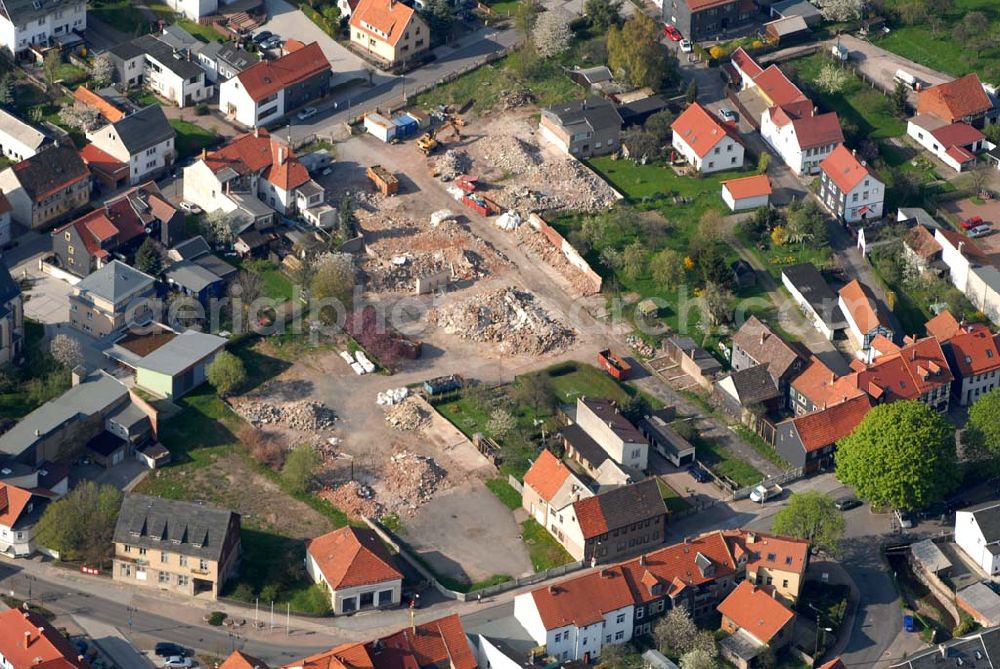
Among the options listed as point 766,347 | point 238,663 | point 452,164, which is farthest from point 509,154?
point 238,663

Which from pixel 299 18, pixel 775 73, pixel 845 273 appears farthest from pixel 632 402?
pixel 299 18

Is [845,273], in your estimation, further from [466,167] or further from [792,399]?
[466,167]

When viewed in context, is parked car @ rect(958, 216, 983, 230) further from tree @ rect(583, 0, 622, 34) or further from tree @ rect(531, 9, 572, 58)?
tree @ rect(531, 9, 572, 58)

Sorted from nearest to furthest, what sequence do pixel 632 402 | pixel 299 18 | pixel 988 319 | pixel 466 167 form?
1. pixel 632 402
2. pixel 988 319
3. pixel 466 167
4. pixel 299 18

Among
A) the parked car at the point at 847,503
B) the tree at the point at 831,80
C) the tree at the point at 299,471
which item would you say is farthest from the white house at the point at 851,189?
the tree at the point at 299,471

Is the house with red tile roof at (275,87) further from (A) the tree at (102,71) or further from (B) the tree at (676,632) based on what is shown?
(B) the tree at (676,632)

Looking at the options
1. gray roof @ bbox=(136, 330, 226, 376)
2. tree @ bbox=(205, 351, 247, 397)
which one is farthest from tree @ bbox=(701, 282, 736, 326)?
gray roof @ bbox=(136, 330, 226, 376)
